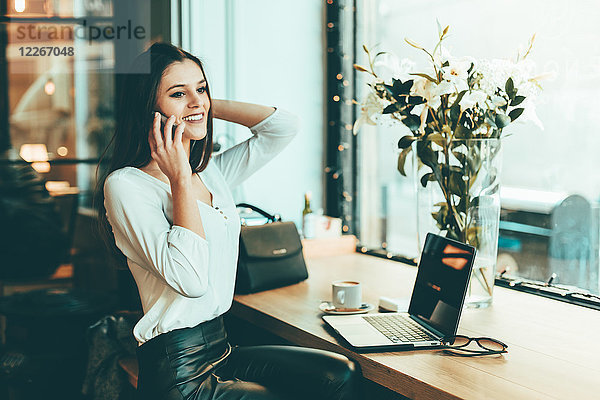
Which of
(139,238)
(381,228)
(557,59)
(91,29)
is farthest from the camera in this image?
(381,228)

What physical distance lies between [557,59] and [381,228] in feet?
3.70

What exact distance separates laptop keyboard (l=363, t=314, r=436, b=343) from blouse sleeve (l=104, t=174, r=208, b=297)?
462mm

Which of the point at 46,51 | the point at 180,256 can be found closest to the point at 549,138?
the point at 180,256

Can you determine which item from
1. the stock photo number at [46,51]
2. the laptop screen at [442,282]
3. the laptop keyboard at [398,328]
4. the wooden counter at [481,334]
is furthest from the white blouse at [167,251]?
the stock photo number at [46,51]

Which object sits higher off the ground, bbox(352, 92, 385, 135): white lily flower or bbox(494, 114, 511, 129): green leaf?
bbox(352, 92, 385, 135): white lily flower

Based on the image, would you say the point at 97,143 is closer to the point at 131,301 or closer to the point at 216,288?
the point at 131,301

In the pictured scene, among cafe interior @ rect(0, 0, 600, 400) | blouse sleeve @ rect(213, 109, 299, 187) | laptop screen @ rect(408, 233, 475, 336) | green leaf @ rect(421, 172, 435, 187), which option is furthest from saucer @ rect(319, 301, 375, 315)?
blouse sleeve @ rect(213, 109, 299, 187)

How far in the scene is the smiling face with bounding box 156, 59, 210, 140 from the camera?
1534mm

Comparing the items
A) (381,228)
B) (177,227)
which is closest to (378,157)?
Answer: (381,228)

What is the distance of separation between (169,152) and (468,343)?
838 millimetres

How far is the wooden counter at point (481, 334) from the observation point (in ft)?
3.88

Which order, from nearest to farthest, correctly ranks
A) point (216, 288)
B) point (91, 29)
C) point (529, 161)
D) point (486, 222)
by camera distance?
point (216, 288) < point (486, 222) < point (529, 161) < point (91, 29)

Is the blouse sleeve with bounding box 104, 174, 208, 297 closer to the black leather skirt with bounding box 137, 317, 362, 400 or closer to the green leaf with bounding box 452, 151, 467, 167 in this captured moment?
the black leather skirt with bounding box 137, 317, 362, 400

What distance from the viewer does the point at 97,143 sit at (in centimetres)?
271
